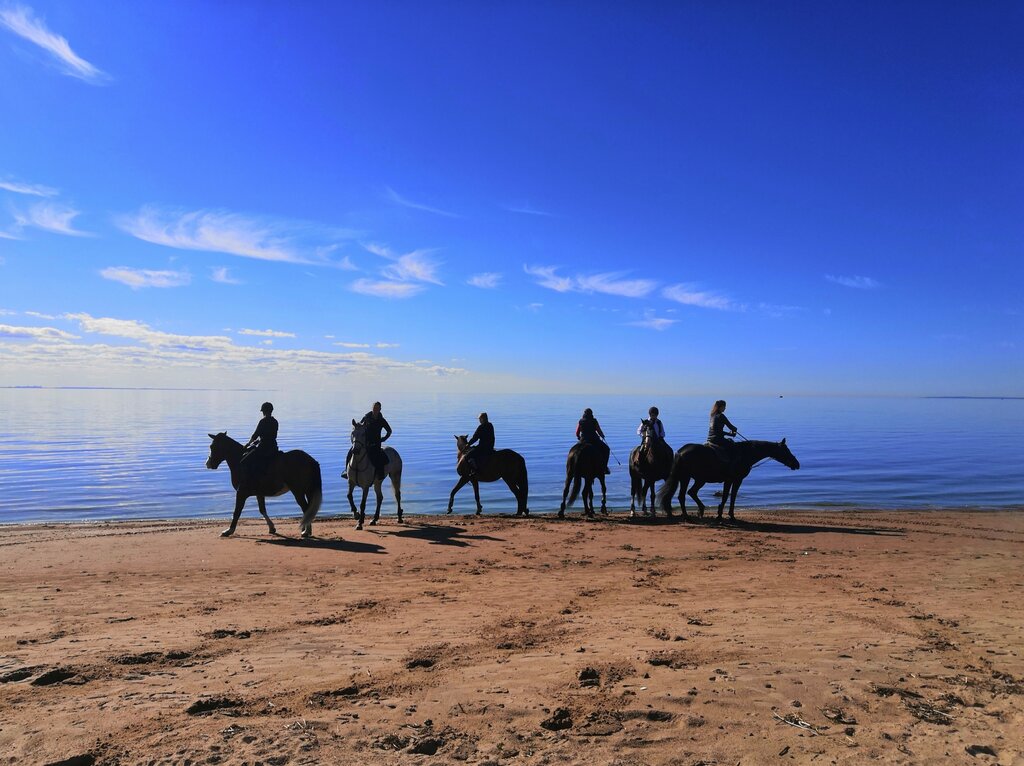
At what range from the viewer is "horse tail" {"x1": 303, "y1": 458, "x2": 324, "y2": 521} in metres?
12.9

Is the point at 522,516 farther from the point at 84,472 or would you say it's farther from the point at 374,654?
the point at 84,472

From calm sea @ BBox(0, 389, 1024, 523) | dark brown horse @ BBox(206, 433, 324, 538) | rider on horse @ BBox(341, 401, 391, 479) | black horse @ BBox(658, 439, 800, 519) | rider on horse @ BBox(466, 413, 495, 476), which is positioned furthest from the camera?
calm sea @ BBox(0, 389, 1024, 523)

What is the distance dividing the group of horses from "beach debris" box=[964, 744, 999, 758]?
11416mm

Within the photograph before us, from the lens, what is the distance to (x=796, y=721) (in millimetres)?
4328

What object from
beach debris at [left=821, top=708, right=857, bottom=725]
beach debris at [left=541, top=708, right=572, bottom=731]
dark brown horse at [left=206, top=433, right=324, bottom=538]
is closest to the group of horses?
dark brown horse at [left=206, top=433, right=324, bottom=538]

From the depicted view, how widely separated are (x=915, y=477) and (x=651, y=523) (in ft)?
55.1

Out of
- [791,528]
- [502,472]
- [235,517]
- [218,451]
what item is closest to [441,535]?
[502,472]

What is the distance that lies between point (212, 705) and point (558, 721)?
2.58m

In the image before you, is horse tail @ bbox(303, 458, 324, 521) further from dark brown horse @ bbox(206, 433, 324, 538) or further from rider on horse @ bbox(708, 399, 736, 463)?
rider on horse @ bbox(708, 399, 736, 463)

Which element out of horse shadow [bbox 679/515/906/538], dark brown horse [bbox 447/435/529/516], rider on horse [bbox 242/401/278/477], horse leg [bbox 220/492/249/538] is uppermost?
rider on horse [bbox 242/401/278/477]

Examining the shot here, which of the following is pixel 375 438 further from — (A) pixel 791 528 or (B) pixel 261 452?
(A) pixel 791 528

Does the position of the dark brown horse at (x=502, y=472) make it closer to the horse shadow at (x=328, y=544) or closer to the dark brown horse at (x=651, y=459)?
the dark brown horse at (x=651, y=459)

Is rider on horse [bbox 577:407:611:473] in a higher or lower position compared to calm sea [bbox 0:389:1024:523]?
higher

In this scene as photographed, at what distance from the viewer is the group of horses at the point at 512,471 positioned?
529 inches
